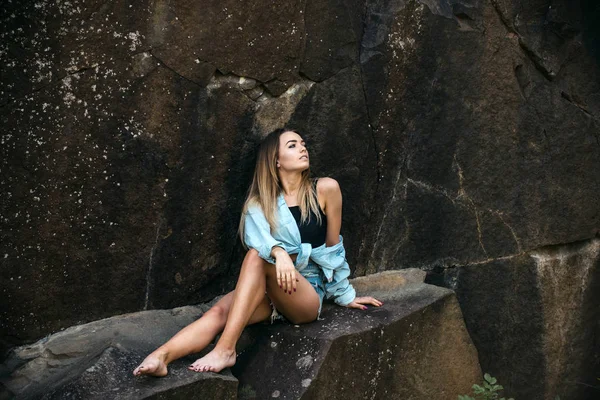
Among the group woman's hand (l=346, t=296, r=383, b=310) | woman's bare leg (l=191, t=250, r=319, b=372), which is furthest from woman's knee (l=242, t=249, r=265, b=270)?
woman's hand (l=346, t=296, r=383, b=310)

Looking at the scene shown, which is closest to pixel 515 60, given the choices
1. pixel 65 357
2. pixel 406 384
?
pixel 406 384

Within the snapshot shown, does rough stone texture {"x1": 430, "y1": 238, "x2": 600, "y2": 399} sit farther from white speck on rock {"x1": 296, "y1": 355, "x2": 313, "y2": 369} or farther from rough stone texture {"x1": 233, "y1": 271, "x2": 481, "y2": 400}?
white speck on rock {"x1": 296, "y1": 355, "x2": 313, "y2": 369}

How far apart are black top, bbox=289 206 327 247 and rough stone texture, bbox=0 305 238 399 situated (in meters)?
0.65

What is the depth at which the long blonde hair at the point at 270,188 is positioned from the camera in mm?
3717

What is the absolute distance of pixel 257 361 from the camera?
3.59 metres

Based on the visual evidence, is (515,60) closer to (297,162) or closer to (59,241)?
(297,162)

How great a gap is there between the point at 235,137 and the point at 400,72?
97cm

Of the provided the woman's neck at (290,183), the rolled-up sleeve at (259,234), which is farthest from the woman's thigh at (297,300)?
the woman's neck at (290,183)

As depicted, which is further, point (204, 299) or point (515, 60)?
point (515, 60)

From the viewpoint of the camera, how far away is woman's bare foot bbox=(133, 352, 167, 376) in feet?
10.3

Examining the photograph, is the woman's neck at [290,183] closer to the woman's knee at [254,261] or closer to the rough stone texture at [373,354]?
the woman's knee at [254,261]

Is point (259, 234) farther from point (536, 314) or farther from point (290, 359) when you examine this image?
point (536, 314)

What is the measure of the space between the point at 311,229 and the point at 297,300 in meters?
0.37

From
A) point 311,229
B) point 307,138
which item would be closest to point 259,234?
point 311,229
